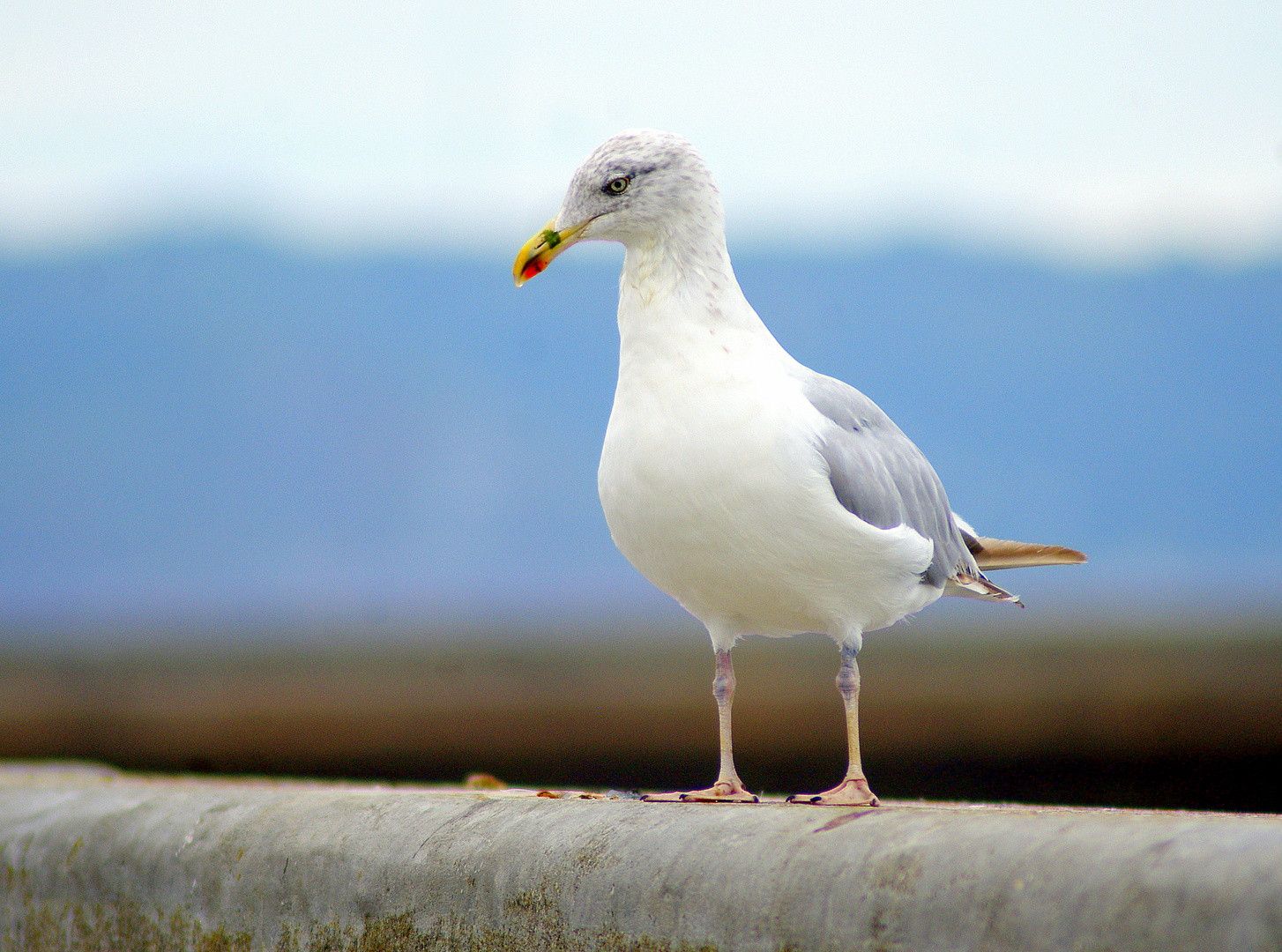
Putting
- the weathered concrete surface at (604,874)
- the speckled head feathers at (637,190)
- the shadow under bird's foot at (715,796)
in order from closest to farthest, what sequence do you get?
1. the weathered concrete surface at (604,874)
2. the shadow under bird's foot at (715,796)
3. the speckled head feathers at (637,190)

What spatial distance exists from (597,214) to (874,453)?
3.42 feet

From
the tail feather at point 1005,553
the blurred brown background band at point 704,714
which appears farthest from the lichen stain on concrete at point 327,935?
the blurred brown background band at point 704,714

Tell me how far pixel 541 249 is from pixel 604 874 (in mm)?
1775

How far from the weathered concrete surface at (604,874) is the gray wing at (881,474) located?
32.9 inches

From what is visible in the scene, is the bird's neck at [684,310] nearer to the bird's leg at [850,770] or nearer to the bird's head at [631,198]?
the bird's head at [631,198]

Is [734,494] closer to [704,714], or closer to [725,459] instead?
[725,459]

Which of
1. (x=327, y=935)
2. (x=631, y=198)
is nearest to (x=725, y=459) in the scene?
(x=631, y=198)

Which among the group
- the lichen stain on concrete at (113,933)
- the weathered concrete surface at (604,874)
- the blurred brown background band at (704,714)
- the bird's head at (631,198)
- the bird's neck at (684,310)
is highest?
the bird's head at (631,198)

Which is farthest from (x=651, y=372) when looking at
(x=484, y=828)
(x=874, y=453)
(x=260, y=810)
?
(x=260, y=810)

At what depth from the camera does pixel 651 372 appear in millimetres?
3414

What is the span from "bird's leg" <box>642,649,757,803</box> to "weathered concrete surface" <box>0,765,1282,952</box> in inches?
14.6

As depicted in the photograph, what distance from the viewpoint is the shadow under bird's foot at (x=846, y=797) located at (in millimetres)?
3188

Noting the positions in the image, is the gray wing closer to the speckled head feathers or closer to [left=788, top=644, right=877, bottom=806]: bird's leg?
[left=788, top=644, right=877, bottom=806]: bird's leg

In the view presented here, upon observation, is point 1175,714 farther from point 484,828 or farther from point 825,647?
point 484,828
